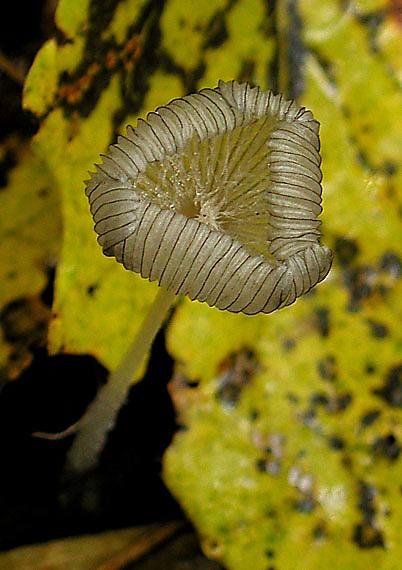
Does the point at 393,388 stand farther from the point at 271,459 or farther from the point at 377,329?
the point at 271,459

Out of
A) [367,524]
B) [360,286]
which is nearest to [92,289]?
[360,286]

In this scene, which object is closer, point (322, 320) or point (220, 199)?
point (220, 199)

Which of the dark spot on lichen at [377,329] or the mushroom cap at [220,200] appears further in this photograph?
the dark spot on lichen at [377,329]

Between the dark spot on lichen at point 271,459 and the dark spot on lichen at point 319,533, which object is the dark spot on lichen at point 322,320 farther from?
the dark spot on lichen at point 319,533

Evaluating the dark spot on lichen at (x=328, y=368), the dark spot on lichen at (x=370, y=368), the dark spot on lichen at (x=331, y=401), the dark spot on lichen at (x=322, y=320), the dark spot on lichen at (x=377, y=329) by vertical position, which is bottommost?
the dark spot on lichen at (x=331, y=401)

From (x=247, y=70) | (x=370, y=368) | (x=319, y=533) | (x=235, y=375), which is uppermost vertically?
(x=247, y=70)

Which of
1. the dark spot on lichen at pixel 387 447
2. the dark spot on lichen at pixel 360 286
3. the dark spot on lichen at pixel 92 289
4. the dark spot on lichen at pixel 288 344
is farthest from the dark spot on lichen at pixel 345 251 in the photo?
the dark spot on lichen at pixel 92 289

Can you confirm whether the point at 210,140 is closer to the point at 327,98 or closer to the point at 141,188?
the point at 141,188
